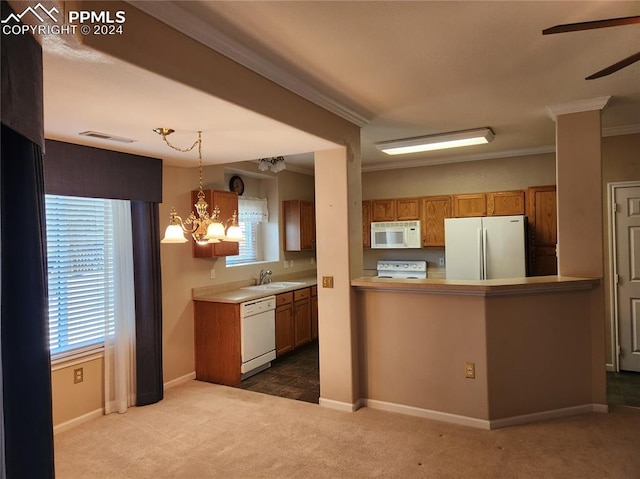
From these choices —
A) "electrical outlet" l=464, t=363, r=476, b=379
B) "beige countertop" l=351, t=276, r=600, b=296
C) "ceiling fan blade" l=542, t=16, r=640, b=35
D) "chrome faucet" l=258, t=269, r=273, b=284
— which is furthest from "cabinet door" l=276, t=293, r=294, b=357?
"ceiling fan blade" l=542, t=16, r=640, b=35

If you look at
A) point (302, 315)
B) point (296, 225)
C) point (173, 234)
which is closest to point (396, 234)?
point (296, 225)

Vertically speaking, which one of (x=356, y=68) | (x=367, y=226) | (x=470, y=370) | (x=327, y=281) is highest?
(x=356, y=68)

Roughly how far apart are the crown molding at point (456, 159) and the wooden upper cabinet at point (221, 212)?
2.45 metres

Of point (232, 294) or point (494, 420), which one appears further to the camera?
point (232, 294)

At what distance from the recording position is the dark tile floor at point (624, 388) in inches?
146

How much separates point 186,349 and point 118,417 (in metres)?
1.00

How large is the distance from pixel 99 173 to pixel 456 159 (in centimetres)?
449

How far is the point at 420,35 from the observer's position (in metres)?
2.16

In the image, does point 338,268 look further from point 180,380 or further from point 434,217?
point 434,217

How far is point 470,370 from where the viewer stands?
323 cm

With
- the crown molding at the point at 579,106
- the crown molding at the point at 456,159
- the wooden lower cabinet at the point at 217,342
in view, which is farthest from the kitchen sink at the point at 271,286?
the crown molding at the point at 579,106

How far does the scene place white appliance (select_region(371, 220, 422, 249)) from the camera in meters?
5.80

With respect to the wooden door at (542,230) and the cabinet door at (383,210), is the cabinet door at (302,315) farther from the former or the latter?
the wooden door at (542,230)

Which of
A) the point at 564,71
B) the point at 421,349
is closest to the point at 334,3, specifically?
the point at 564,71
